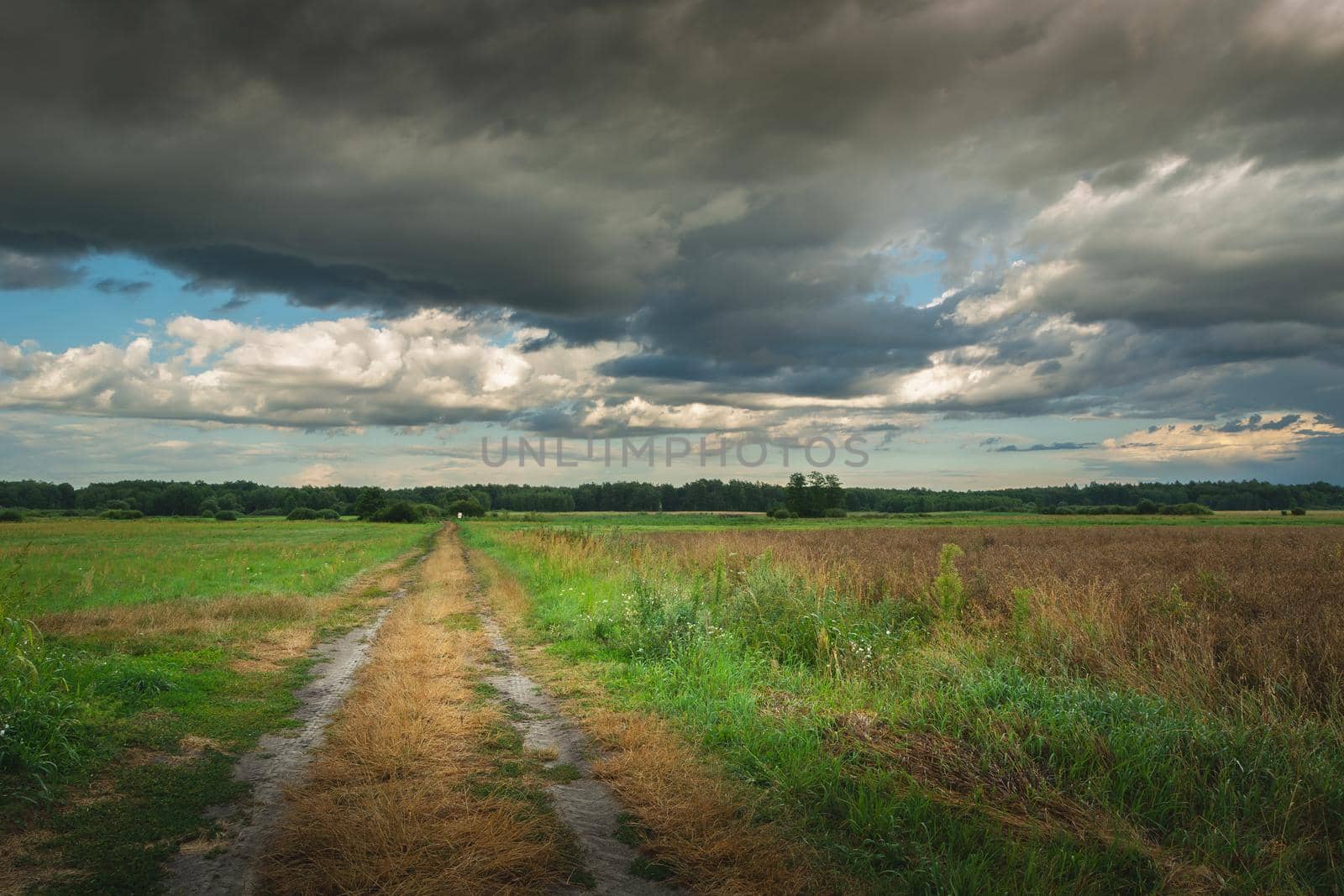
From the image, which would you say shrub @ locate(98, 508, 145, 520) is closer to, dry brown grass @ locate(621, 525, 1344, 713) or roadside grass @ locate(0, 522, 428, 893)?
roadside grass @ locate(0, 522, 428, 893)

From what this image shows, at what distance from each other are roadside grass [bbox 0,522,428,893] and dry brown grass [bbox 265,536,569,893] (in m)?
0.77

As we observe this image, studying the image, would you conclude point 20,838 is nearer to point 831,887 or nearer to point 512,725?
point 512,725

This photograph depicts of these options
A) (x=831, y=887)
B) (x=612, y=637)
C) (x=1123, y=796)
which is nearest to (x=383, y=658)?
(x=612, y=637)

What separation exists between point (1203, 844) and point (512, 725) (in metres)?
5.64

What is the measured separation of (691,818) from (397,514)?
11194 cm

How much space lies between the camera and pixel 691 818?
4.54 m

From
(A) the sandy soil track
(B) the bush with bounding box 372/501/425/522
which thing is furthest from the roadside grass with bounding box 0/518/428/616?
(B) the bush with bounding box 372/501/425/522

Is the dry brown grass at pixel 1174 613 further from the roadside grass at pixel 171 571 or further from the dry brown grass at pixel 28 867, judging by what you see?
the roadside grass at pixel 171 571

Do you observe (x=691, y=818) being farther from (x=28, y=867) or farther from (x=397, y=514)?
(x=397, y=514)

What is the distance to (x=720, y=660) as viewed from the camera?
8500 mm

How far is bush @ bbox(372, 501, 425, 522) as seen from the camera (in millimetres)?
106062

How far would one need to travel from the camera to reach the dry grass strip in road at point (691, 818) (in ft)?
12.8

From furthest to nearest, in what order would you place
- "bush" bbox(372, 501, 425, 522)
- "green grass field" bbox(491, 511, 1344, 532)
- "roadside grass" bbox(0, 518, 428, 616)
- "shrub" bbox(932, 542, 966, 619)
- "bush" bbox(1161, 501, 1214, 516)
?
"bush" bbox(372, 501, 425, 522)
"bush" bbox(1161, 501, 1214, 516)
"green grass field" bbox(491, 511, 1344, 532)
"roadside grass" bbox(0, 518, 428, 616)
"shrub" bbox(932, 542, 966, 619)

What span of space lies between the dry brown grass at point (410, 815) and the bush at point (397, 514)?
349 ft
